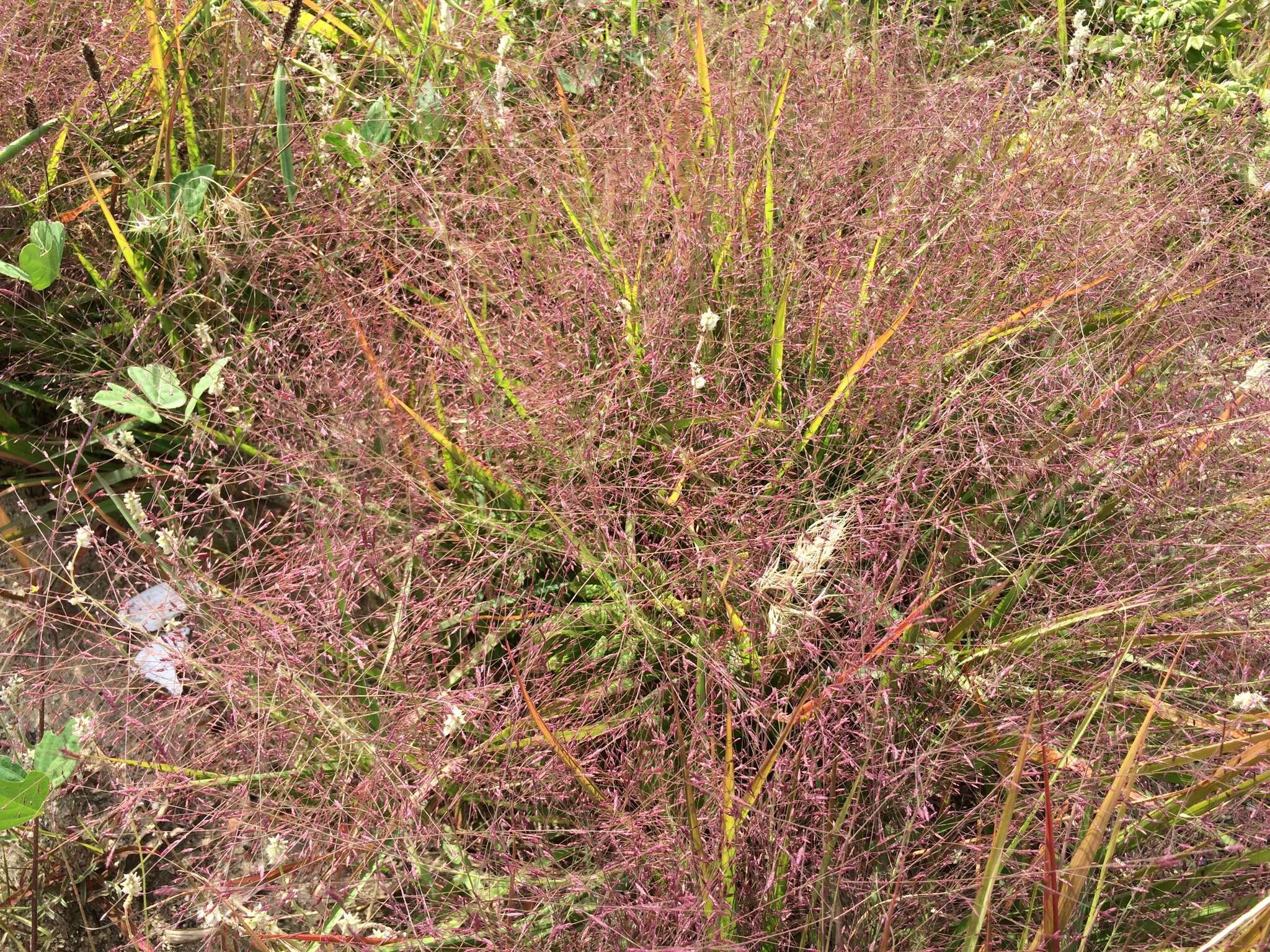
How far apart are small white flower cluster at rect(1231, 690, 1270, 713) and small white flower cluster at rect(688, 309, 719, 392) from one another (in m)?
0.72

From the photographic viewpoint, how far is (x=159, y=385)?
5.00ft

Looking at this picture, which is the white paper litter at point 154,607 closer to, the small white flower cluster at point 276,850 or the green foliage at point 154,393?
the green foliage at point 154,393

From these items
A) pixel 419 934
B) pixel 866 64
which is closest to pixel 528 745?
pixel 419 934

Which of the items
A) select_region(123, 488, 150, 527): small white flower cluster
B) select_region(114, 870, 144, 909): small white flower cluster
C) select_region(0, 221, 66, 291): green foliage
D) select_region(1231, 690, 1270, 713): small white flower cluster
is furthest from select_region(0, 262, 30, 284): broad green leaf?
select_region(1231, 690, 1270, 713): small white flower cluster

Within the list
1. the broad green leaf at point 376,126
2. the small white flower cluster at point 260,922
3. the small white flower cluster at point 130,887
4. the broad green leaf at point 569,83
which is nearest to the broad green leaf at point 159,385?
the broad green leaf at point 376,126

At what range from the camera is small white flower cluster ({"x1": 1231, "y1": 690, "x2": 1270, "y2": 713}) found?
3.45 ft

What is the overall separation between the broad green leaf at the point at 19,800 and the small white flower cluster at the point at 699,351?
2.99 feet

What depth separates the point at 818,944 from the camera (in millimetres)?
1064

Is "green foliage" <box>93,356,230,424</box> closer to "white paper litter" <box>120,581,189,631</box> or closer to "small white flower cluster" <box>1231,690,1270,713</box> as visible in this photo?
"white paper litter" <box>120,581,189,631</box>

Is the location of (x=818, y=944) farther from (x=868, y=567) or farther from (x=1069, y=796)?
(x=868, y=567)

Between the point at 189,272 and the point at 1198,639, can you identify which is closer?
the point at 1198,639

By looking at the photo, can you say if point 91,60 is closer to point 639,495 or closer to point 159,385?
point 159,385

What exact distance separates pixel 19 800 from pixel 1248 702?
136 cm

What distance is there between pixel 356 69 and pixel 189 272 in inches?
20.3
